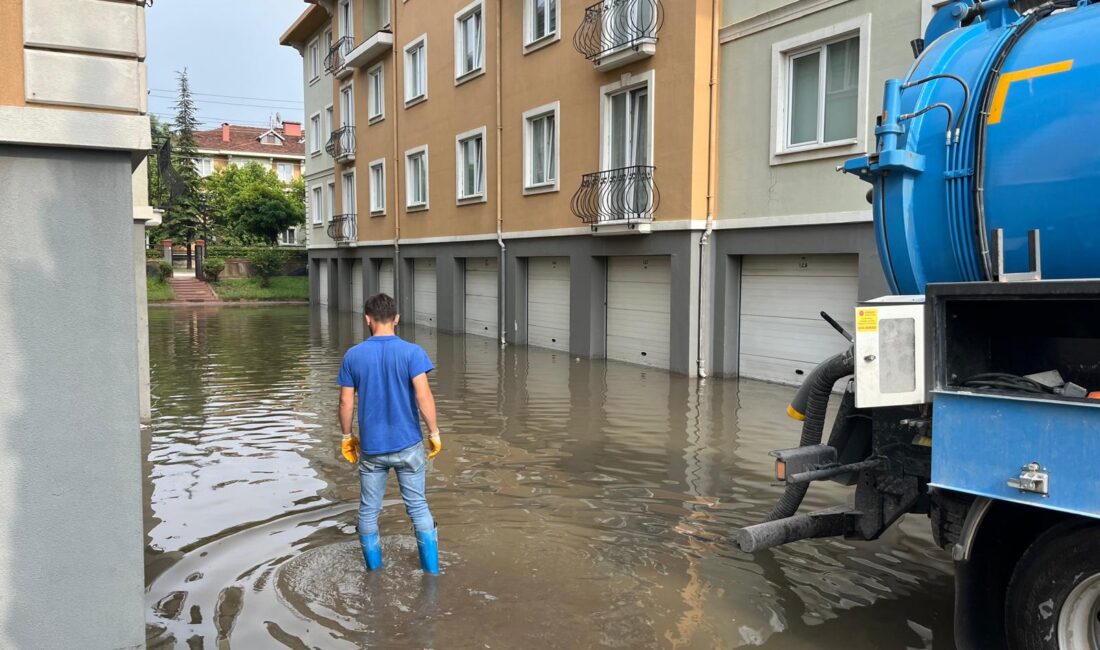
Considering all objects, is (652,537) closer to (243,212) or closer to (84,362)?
(84,362)

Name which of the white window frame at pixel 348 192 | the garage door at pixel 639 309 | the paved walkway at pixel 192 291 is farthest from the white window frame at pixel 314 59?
the garage door at pixel 639 309

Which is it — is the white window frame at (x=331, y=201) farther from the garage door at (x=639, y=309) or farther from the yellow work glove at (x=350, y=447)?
the yellow work glove at (x=350, y=447)

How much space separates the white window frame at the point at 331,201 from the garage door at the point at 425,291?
8.04m

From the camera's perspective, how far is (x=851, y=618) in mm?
4363

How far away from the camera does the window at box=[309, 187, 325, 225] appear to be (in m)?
33.4

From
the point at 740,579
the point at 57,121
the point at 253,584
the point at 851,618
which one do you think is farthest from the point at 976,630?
the point at 57,121

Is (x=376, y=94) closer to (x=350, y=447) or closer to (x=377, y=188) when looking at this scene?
(x=377, y=188)

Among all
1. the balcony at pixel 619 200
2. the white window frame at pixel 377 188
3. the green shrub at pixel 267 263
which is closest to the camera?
the balcony at pixel 619 200

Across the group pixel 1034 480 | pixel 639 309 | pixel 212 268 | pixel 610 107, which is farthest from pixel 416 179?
pixel 1034 480

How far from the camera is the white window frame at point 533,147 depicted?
16.5m

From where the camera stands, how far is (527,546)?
5523 mm

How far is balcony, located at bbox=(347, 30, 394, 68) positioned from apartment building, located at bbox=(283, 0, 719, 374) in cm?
8

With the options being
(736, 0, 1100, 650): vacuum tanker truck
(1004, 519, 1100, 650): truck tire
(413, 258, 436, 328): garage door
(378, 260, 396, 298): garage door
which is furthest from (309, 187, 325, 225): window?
(1004, 519, 1100, 650): truck tire

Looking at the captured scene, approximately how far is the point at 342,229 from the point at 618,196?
691 inches
